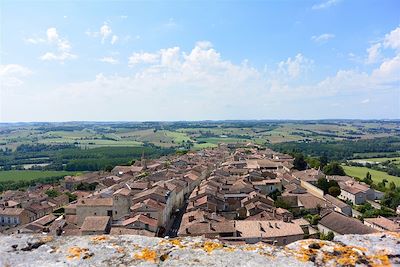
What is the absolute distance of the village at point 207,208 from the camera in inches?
1192

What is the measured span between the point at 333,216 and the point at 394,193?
21.0 m

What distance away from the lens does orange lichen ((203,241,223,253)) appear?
3846mm

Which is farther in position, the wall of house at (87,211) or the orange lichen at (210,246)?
the wall of house at (87,211)

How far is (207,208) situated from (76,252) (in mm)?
34250

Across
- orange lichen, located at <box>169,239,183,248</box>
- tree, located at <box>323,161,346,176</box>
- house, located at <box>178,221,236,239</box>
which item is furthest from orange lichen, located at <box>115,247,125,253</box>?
tree, located at <box>323,161,346,176</box>

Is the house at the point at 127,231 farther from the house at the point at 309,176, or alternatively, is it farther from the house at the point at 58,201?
the house at the point at 309,176

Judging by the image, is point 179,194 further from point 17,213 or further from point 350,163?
point 350,163

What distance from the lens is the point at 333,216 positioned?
3609cm

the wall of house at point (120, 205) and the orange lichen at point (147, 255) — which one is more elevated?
the orange lichen at point (147, 255)

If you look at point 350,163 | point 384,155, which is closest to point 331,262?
point 350,163

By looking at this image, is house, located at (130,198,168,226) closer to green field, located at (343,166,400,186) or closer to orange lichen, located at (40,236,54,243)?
orange lichen, located at (40,236,54,243)

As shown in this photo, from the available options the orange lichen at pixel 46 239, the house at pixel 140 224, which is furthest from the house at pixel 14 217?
the orange lichen at pixel 46 239

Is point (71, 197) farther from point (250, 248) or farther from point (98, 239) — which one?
point (250, 248)

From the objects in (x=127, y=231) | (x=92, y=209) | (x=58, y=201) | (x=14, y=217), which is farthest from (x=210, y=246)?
(x=58, y=201)
